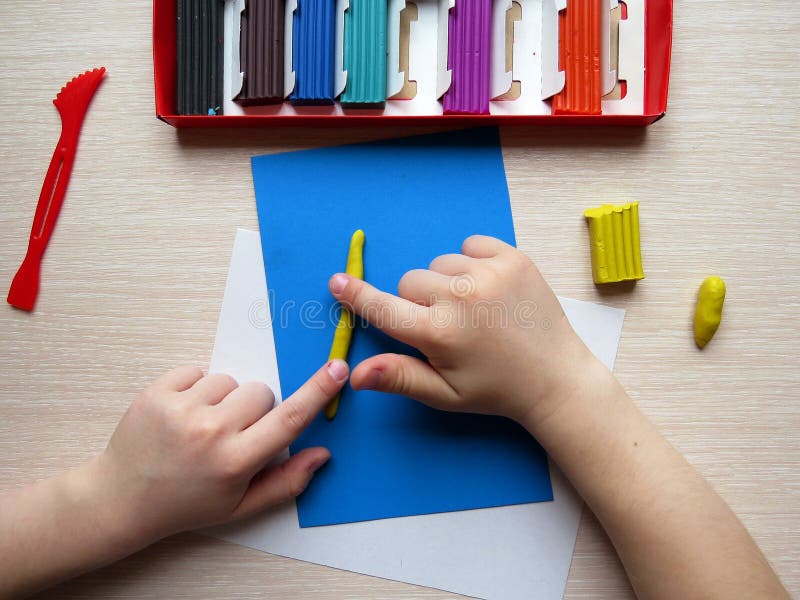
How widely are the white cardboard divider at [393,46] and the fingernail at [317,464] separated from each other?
0.38m

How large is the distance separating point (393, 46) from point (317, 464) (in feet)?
1.43

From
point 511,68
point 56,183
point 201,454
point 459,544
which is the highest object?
point 511,68

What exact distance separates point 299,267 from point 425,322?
0.17 m

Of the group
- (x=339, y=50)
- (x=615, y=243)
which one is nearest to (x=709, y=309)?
(x=615, y=243)

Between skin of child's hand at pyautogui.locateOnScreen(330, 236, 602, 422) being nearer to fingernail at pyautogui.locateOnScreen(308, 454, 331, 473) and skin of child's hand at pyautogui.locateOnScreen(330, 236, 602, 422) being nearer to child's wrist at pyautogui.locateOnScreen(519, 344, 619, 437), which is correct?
child's wrist at pyautogui.locateOnScreen(519, 344, 619, 437)

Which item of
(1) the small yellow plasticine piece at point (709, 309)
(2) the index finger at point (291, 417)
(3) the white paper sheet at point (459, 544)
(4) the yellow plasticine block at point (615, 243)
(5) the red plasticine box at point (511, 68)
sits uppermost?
(5) the red plasticine box at point (511, 68)

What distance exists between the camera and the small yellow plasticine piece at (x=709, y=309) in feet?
2.08

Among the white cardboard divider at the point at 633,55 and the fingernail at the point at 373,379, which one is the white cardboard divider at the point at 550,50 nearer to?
the white cardboard divider at the point at 633,55

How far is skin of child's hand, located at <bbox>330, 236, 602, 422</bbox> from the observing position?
0.57 m

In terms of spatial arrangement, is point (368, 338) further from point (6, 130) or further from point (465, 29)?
point (6, 130)

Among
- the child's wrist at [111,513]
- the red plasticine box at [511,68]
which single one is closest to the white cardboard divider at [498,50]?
the red plasticine box at [511,68]

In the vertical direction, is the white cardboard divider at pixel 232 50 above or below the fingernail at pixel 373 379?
above

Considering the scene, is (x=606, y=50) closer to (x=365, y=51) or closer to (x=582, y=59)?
(x=582, y=59)

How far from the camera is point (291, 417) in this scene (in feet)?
1.93
